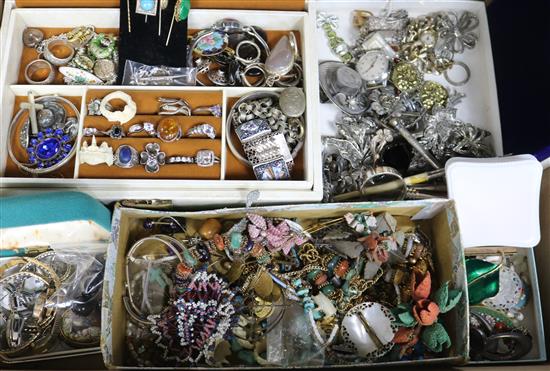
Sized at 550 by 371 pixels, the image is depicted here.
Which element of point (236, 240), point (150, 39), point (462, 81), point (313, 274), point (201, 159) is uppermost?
point (150, 39)

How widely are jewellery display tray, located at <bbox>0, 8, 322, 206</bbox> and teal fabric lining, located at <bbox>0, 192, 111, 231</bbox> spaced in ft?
0.45

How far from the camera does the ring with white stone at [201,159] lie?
131 centimetres

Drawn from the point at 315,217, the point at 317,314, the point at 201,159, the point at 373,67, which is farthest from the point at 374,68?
the point at 317,314

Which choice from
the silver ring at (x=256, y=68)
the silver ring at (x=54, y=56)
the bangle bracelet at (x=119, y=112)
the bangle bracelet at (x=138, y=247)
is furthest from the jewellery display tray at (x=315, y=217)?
the silver ring at (x=54, y=56)

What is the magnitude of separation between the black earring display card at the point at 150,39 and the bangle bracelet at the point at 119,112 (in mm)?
75

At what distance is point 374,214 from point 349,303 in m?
0.25

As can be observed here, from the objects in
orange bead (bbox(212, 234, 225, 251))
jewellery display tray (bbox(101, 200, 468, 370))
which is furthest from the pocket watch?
orange bead (bbox(212, 234, 225, 251))

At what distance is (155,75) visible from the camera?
1391mm

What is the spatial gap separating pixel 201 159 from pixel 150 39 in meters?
0.38

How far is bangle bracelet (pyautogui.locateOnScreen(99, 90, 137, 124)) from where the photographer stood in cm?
131

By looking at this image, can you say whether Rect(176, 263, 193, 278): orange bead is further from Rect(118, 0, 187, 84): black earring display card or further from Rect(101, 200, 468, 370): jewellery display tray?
Rect(118, 0, 187, 84): black earring display card

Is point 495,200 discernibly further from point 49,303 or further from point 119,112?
point 49,303

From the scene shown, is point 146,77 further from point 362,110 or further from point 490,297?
point 490,297

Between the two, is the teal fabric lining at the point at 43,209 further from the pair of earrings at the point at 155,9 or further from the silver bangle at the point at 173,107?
the pair of earrings at the point at 155,9
